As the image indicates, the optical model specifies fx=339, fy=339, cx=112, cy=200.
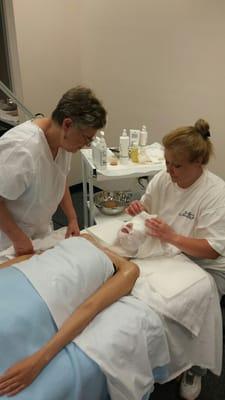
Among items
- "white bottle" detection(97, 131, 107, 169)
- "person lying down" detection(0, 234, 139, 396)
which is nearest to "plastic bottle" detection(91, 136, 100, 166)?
"white bottle" detection(97, 131, 107, 169)

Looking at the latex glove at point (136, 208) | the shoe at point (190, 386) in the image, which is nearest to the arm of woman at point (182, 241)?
the latex glove at point (136, 208)

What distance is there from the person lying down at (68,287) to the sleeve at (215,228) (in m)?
0.31

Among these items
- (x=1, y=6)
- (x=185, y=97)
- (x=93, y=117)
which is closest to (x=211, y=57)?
(x=185, y=97)

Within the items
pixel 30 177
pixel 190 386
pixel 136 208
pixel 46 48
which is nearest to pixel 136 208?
pixel 136 208

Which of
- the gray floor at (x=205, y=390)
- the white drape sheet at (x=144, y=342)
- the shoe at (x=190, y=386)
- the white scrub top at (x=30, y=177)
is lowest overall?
the gray floor at (x=205, y=390)

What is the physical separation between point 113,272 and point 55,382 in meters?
0.42

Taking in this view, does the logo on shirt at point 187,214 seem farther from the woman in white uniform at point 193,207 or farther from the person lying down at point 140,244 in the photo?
the person lying down at point 140,244

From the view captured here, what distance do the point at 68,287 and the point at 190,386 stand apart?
0.76 m

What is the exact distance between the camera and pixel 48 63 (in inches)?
122

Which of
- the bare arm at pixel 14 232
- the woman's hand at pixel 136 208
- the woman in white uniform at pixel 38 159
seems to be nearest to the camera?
the woman in white uniform at pixel 38 159

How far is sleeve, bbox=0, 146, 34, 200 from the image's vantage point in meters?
1.28

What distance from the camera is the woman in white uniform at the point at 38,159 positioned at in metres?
1.24

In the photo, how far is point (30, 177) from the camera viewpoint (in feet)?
4.37

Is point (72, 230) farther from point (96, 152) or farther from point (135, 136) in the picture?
point (135, 136)
